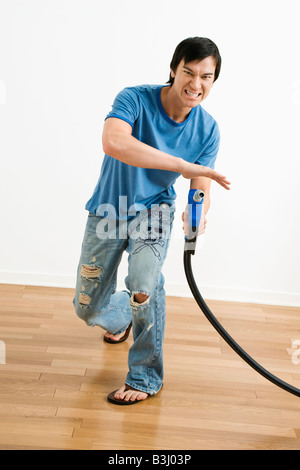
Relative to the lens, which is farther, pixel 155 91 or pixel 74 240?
pixel 74 240

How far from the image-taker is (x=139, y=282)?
184cm

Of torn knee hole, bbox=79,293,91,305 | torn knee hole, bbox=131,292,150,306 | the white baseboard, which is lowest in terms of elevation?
the white baseboard

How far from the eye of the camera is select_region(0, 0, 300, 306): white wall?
281 centimetres

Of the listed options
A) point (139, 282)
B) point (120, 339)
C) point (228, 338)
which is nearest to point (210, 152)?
point (139, 282)

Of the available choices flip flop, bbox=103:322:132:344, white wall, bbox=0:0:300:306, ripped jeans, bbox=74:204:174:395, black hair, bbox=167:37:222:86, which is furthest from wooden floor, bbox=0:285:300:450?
black hair, bbox=167:37:222:86

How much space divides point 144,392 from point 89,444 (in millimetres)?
348

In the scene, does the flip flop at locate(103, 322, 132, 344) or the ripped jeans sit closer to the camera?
the ripped jeans

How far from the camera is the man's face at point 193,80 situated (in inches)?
69.7

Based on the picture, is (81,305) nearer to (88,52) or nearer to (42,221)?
(42,221)

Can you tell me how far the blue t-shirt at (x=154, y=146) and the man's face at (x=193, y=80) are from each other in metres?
0.10

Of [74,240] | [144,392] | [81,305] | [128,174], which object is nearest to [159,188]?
[128,174]

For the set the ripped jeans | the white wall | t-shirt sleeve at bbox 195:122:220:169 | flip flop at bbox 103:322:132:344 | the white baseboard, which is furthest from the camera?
the white baseboard

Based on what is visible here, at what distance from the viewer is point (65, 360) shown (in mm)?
2197

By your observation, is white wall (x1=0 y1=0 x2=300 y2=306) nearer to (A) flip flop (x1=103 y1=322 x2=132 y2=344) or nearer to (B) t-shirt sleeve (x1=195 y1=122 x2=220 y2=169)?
(A) flip flop (x1=103 y1=322 x2=132 y2=344)
